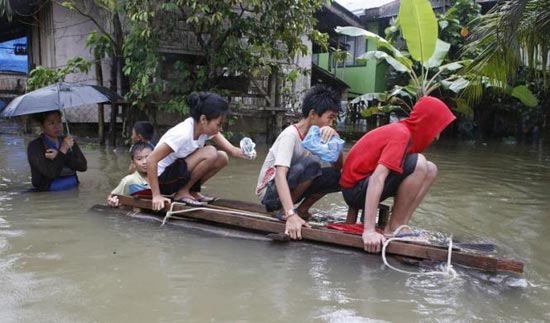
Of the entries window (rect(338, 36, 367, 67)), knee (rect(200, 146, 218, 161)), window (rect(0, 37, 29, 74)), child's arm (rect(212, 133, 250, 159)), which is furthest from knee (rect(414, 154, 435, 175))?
window (rect(0, 37, 29, 74))

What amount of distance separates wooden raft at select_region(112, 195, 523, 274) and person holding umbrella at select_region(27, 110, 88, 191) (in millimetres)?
1309

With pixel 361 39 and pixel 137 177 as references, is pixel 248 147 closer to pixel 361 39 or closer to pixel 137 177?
pixel 137 177

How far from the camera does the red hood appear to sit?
3363mm

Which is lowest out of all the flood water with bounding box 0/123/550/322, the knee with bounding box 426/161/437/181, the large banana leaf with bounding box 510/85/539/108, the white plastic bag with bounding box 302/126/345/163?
the flood water with bounding box 0/123/550/322

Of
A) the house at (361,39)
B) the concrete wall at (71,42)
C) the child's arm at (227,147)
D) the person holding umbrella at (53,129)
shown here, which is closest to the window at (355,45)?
the house at (361,39)

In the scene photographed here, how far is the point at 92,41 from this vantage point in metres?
9.30

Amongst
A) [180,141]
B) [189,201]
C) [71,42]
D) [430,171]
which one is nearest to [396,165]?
[430,171]

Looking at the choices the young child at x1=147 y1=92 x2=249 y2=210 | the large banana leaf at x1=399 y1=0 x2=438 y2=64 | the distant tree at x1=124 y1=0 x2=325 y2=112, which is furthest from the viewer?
the distant tree at x1=124 y1=0 x2=325 y2=112

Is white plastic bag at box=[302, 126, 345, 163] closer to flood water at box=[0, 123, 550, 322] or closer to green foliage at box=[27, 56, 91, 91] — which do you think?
flood water at box=[0, 123, 550, 322]

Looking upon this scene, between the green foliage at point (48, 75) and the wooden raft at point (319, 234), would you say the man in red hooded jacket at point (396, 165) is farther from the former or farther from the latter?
the green foliage at point (48, 75)

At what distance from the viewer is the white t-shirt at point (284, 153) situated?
3574mm

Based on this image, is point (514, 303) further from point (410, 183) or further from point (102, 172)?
point (102, 172)

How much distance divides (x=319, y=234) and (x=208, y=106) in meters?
1.37

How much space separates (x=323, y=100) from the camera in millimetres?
Answer: 3625
